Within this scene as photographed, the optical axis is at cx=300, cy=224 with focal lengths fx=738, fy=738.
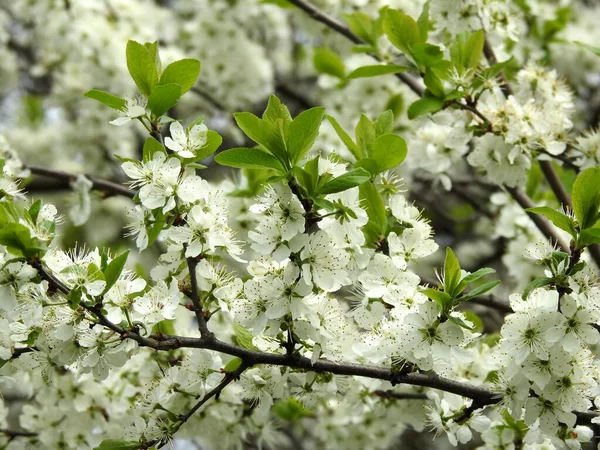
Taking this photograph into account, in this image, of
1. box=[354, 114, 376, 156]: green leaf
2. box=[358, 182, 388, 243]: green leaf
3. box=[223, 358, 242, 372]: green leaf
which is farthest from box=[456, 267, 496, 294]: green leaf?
box=[223, 358, 242, 372]: green leaf

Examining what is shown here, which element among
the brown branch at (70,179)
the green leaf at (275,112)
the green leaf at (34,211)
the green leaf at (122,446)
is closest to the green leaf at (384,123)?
the green leaf at (275,112)

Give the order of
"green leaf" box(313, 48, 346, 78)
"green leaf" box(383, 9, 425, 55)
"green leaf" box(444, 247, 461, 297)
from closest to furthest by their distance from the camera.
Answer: "green leaf" box(444, 247, 461, 297) → "green leaf" box(383, 9, 425, 55) → "green leaf" box(313, 48, 346, 78)

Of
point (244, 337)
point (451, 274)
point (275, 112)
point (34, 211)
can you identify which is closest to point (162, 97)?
point (275, 112)

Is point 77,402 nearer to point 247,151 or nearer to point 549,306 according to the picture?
point 247,151

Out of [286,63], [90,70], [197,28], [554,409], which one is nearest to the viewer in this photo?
[554,409]

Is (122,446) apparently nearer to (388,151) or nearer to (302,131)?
(302,131)

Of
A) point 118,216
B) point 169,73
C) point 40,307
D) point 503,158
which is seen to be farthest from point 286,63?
point 40,307

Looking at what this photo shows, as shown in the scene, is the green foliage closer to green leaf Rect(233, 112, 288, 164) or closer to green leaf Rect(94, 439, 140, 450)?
green leaf Rect(233, 112, 288, 164)

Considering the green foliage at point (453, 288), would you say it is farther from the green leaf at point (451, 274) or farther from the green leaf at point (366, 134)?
the green leaf at point (366, 134)
